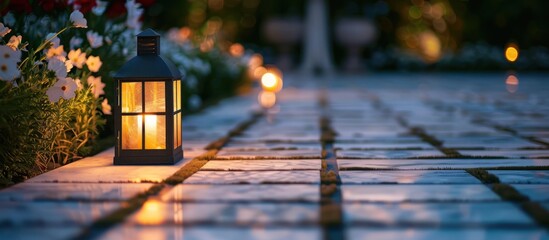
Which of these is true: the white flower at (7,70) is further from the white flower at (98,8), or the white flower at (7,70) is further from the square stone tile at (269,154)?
the white flower at (98,8)

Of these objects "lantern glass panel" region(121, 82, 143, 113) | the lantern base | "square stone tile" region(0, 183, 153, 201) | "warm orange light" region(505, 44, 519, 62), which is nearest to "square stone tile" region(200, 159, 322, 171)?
the lantern base

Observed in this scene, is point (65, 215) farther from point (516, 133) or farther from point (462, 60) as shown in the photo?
point (462, 60)

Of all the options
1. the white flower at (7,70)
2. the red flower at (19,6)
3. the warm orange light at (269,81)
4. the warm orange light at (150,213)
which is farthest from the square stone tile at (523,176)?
the warm orange light at (269,81)

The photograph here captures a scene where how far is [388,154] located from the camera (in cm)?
512

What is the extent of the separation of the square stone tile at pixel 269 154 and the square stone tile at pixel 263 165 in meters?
0.17

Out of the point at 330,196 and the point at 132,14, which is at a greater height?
the point at 132,14

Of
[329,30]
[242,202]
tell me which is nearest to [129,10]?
[242,202]

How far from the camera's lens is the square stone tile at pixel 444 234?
109 inches

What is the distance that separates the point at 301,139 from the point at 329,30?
1397cm

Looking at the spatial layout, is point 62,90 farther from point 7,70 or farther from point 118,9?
point 118,9

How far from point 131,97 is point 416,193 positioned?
188 cm

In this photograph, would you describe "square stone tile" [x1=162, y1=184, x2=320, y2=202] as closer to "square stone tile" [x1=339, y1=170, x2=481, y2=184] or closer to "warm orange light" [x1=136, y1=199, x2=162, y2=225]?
"warm orange light" [x1=136, y1=199, x2=162, y2=225]

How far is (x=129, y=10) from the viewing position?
232 inches

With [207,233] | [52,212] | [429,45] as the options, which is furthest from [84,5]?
[429,45]
